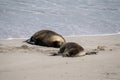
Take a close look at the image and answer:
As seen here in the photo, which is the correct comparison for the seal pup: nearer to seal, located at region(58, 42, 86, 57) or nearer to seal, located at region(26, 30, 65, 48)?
seal, located at region(58, 42, 86, 57)

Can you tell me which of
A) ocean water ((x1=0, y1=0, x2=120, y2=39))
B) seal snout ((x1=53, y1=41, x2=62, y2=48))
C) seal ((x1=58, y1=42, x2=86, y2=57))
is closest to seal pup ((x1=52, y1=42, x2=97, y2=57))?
seal ((x1=58, y1=42, x2=86, y2=57))

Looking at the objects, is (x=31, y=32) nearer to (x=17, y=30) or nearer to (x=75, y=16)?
(x=17, y=30)

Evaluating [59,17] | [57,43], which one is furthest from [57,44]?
[59,17]

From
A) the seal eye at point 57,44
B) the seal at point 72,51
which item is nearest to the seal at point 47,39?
the seal eye at point 57,44

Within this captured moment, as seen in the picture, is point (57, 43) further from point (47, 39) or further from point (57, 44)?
point (47, 39)

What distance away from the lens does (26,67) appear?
5832mm

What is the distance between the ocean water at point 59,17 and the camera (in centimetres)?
1087

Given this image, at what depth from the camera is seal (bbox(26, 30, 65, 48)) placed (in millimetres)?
8891

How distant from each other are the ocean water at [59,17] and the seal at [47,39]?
876mm

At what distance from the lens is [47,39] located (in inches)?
358

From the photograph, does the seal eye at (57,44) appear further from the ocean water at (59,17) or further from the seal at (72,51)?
the ocean water at (59,17)

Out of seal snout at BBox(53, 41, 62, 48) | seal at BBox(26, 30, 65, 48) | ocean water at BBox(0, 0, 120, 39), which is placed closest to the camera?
seal snout at BBox(53, 41, 62, 48)

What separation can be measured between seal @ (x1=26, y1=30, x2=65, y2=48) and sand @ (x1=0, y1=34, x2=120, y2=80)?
917 millimetres

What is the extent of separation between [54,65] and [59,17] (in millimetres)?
6980
